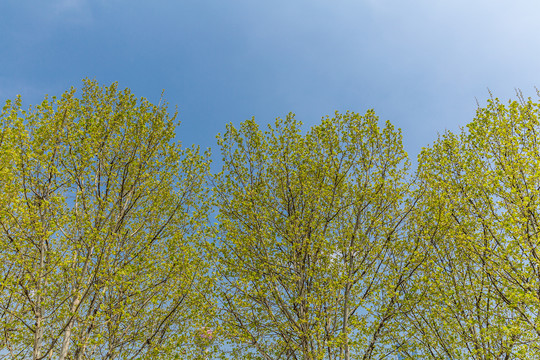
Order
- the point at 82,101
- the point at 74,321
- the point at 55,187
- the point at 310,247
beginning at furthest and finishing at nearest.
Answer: the point at 82,101 < the point at 310,247 < the point at 55,187 < the point at 74,321

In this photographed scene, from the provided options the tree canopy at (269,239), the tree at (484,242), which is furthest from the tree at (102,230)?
the tree at (484,242)


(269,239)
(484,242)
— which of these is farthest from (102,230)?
(484,242)

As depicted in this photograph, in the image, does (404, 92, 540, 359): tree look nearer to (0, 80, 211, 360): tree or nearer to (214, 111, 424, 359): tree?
(214, 111, 424, 359): tree

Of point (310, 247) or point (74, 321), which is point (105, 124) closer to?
point (74, 321)

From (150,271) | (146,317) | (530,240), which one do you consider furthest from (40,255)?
(530,240)

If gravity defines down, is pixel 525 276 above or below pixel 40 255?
below

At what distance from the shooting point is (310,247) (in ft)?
38.0

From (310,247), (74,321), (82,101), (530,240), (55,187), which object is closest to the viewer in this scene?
(530,240)

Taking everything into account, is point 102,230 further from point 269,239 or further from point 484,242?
point 484,242

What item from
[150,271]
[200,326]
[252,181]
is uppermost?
[252,181]

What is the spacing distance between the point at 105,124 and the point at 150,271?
5455 millimetres

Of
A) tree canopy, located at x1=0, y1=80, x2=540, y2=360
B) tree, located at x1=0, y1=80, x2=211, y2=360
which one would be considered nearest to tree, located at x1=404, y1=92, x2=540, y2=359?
tree canopy, located at x1=0, y1=80, x2=540, y2=360

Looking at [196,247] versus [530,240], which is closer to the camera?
[530,240]

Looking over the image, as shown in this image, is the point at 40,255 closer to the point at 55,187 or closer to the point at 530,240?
the point at 55,187
